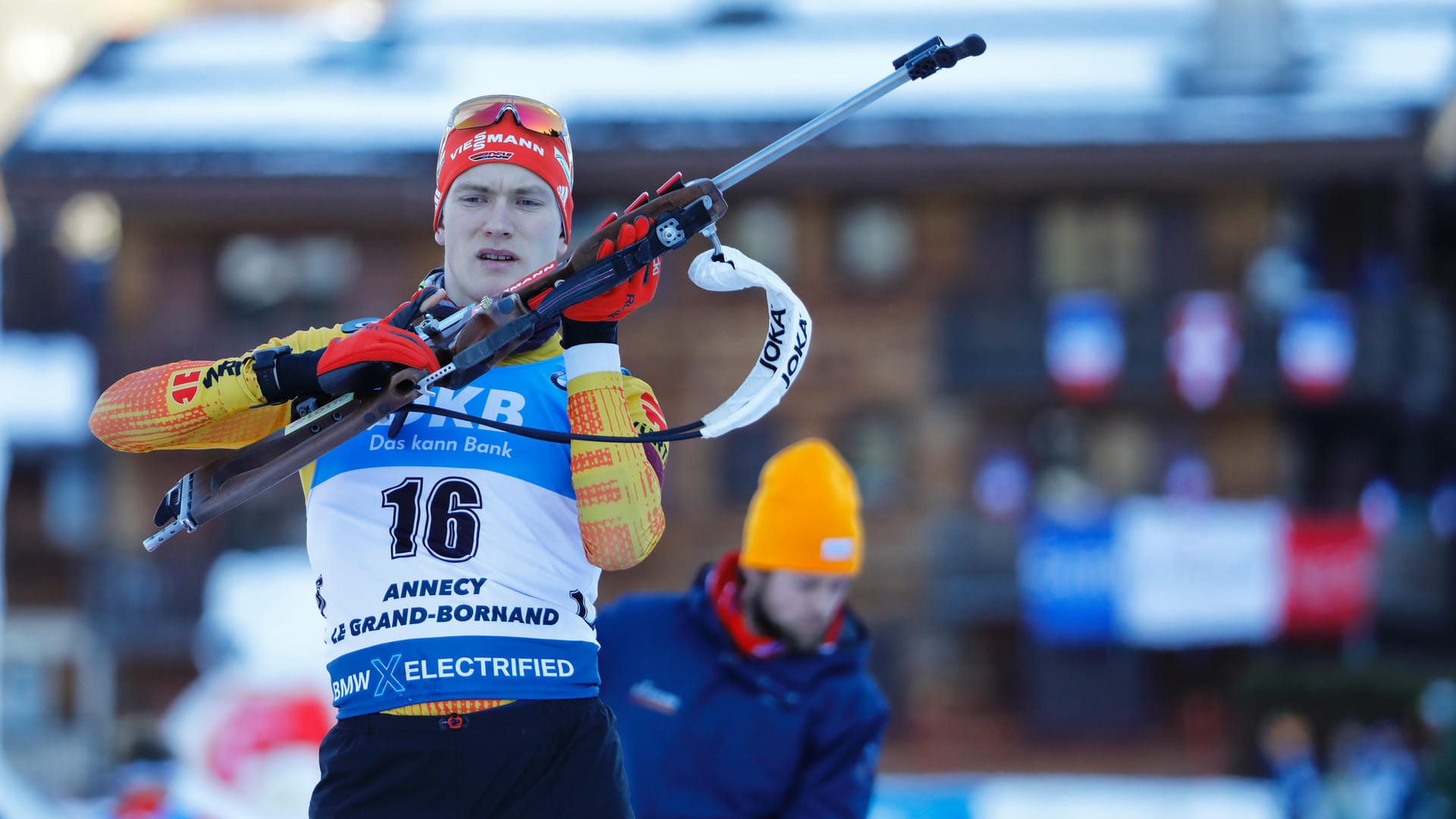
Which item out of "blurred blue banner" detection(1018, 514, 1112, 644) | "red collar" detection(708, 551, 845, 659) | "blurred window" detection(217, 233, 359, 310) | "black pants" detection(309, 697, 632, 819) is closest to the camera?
"black pants" detection(309, 697, 632, 819)

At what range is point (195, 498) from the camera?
107 inches


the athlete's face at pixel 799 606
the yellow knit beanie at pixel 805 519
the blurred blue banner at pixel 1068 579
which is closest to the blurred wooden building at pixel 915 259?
the blurred blue banner at pixel 1068 579

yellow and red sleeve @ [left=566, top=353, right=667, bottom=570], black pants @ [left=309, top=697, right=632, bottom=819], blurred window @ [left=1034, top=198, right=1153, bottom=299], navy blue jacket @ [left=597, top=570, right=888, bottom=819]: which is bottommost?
black pants @ [left=309, top=697, right=632, bottom=819]

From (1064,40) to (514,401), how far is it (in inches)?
1022

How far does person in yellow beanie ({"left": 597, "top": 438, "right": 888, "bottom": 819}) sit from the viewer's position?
4359mm

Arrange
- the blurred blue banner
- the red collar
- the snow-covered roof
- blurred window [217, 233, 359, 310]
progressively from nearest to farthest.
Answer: the red collar
the blurred blue banner
the snow-covered roof
blurred window [217, 233, 359, 310]

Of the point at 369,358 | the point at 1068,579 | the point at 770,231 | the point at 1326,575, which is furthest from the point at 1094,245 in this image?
the point at 369,358

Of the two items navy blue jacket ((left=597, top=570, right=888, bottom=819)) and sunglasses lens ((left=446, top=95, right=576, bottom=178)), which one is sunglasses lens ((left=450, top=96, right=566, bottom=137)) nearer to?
sunglasses lens ((left=446, top=95, right=576, bottom=178))

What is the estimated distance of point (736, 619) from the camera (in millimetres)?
4566

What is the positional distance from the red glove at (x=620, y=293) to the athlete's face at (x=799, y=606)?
1.80 m

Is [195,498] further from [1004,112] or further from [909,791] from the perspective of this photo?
[1004,112]

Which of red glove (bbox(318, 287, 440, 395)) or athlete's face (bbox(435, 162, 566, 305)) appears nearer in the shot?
red glove (bbox(318, 287, 440, 395))

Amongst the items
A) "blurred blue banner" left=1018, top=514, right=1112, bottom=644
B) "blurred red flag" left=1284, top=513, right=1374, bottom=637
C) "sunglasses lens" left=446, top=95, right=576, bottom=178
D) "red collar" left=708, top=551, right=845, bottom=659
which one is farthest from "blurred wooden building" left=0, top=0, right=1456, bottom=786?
"sunglasses lens" left=446, top=95, right=576, bottom=178

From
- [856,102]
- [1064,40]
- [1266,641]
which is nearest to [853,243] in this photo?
[1064,40]
